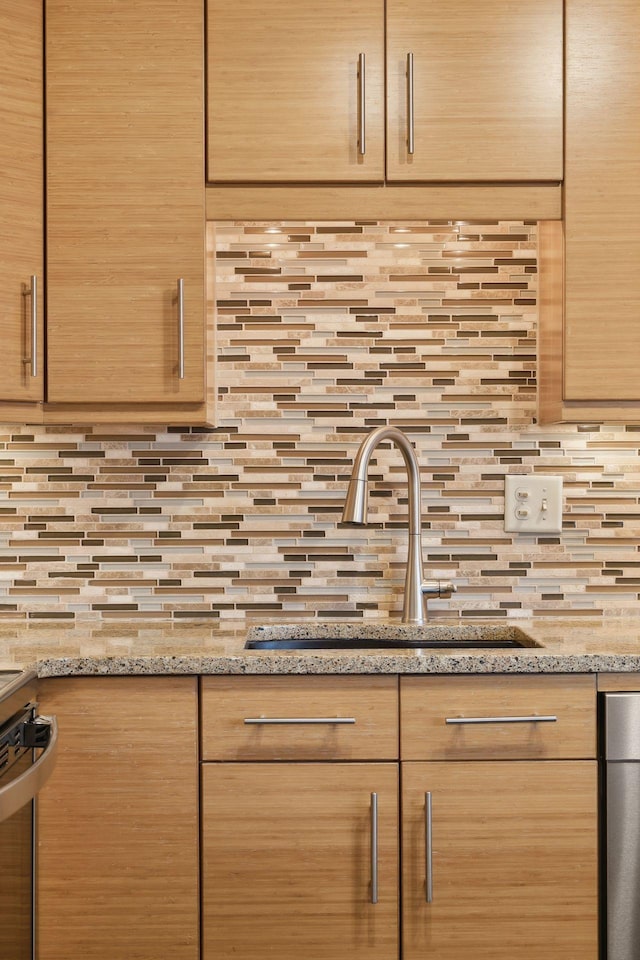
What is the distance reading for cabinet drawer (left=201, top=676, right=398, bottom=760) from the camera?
1713mm

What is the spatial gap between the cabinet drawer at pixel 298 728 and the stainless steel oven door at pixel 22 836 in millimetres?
297

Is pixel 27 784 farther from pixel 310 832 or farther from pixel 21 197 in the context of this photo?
pixel 21 197

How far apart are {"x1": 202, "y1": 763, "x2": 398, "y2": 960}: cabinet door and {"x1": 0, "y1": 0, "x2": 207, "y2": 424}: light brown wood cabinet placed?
Answer: 805mm

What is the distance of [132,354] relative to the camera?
196cm

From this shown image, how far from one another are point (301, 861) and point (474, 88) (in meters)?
1.58

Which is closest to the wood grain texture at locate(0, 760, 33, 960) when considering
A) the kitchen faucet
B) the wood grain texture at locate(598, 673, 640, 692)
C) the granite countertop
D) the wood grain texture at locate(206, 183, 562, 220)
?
the granite countertop

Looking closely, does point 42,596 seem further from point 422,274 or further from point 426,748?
point 422,274

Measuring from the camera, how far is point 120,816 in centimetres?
171

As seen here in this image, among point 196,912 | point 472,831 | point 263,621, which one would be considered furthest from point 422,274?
point 196,912

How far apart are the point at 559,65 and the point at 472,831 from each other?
5.10ft

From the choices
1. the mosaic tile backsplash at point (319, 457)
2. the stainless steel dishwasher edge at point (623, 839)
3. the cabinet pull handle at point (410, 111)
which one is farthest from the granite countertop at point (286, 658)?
the cabinet pull handle at point (410, 111)

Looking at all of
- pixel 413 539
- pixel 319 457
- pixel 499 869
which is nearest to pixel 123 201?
pixel 319 457

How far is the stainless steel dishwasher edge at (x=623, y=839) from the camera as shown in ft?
5.57

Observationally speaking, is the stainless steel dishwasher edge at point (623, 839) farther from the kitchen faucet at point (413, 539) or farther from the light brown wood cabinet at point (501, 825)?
the kitchen faucet at point (413, 539)
